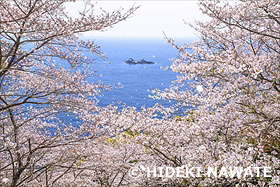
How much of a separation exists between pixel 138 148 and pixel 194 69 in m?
4.06

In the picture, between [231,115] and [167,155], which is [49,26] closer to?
[231,115]

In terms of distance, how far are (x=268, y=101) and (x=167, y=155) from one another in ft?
11.1

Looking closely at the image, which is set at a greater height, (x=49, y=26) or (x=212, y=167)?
(x=49, y=26)

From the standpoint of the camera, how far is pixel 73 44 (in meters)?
4.73

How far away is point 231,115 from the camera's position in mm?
5512

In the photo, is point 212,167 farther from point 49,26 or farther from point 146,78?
point 146,78

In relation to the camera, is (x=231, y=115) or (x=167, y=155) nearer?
(x=231, y=115)

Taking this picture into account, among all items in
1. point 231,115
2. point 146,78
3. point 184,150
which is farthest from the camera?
point 146,78

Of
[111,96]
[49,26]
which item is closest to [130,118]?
[49,26]

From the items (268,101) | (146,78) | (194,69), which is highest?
(146,78)

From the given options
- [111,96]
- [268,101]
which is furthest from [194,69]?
[111,96]

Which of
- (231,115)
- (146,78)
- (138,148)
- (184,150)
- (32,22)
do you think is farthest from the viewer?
(146,78)

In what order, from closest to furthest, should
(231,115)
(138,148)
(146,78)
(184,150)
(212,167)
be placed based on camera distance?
(212,167)
(231,115)
(184,150)
(138,148)
(146,78)

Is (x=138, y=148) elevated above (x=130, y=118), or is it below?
below
